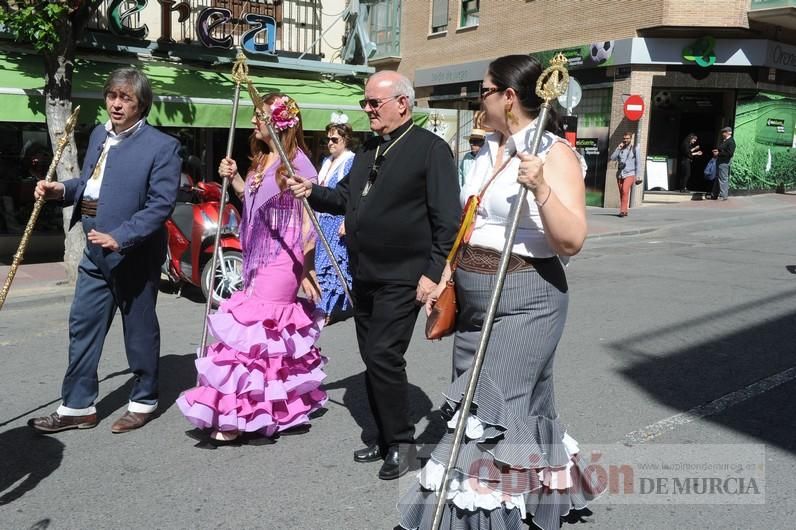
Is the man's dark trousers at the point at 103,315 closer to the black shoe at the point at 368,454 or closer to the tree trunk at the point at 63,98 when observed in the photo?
the black shoe at the point at 368,454

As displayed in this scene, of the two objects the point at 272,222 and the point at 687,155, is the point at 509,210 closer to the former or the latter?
the point at 272,222

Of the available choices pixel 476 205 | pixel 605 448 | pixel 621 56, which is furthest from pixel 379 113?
pixel 621 56

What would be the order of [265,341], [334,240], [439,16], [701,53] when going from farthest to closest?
[439,16], [701,53], [334,240], [265,341]

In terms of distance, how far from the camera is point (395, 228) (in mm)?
3670

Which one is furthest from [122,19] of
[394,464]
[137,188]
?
[394,464]

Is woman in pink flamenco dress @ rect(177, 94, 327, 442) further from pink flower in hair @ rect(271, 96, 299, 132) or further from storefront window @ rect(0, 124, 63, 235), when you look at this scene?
storefront window @ rect(0, 124, 63, 235)

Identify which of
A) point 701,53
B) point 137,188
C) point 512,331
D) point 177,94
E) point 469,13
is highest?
point 469,13

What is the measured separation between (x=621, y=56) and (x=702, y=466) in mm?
16308

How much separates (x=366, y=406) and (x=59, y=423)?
1.75 m

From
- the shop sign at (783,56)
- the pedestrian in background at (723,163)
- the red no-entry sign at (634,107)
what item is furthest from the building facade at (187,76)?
the shop sign at (783,56)

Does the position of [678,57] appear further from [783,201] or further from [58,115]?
[58,115]

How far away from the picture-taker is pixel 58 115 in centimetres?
859

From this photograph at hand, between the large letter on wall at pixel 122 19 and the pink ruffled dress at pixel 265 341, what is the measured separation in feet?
28.7

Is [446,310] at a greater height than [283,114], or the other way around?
[283,114]
